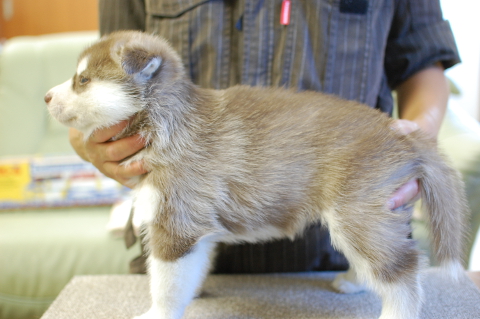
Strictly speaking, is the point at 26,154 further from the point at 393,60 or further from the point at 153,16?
the point at 393,60

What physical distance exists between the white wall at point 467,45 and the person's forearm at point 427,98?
1771 mm

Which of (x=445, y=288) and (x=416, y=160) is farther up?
(x=416, y=160)

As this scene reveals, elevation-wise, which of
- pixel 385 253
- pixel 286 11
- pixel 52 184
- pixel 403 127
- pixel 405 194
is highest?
pixel 286 11

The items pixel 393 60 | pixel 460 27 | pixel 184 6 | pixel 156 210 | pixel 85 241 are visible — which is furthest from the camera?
pixel 460 27

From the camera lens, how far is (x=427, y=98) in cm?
122

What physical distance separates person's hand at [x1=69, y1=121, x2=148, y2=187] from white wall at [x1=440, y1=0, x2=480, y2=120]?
258cm

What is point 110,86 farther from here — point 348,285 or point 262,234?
point 348,285

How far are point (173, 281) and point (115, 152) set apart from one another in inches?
12.8

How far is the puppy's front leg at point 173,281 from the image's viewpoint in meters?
0.89

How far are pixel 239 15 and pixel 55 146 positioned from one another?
2123 mm

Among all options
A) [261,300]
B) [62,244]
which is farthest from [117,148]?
[62,244]

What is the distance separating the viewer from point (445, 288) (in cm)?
115

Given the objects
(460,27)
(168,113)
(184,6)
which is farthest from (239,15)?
(460,27)

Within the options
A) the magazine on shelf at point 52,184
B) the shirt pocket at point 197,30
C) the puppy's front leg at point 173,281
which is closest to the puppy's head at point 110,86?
the shirt pocket at point 197,30
